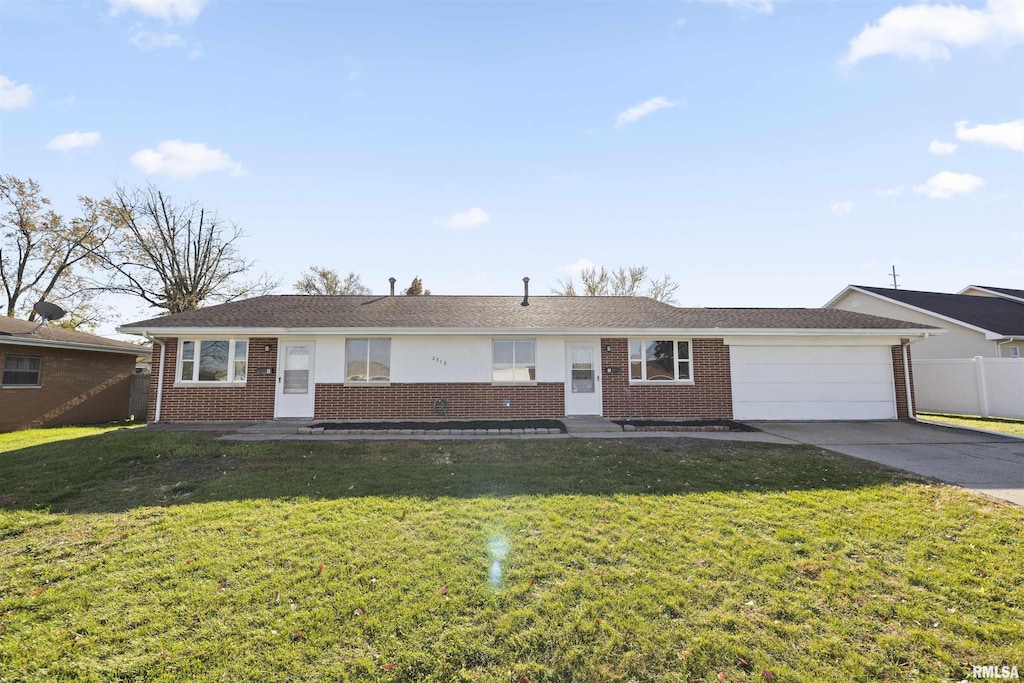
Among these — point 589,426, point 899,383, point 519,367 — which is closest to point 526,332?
point 519,367

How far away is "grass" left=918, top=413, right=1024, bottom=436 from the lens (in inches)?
423

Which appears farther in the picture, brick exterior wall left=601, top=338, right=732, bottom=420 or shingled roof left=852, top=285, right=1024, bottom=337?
shingled roof left=852, top=285, right=1024, bottom=337

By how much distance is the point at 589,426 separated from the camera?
10.6 m

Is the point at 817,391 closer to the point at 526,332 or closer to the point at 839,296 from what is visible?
the point at 526,332

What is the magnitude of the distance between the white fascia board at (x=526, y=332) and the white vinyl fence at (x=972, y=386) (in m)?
3.59

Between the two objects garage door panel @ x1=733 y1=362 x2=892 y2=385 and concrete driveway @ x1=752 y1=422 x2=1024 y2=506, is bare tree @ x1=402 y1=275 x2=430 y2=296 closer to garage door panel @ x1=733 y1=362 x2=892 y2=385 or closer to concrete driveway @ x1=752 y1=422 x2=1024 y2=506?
garage door panel @ x1=733 y1=362 x2=892 y2=385

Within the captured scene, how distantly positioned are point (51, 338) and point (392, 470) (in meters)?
15.0

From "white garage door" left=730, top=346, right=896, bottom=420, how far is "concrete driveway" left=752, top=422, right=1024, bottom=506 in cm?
60

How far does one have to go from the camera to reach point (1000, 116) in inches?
389

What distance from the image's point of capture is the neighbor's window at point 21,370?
12.9 meters

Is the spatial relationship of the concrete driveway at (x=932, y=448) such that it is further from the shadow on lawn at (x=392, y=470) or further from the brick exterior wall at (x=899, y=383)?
the shadow on lawn at (x=392, y=470)

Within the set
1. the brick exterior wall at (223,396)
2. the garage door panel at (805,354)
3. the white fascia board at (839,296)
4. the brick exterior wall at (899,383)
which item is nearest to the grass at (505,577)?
the brick exterior wall at (223,396)

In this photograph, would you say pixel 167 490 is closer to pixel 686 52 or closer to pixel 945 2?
pixel 686 52

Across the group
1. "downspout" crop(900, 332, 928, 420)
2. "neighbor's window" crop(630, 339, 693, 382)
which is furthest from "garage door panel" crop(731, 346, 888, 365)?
"neighbor's window" crop(630, 339, 693, 382)
